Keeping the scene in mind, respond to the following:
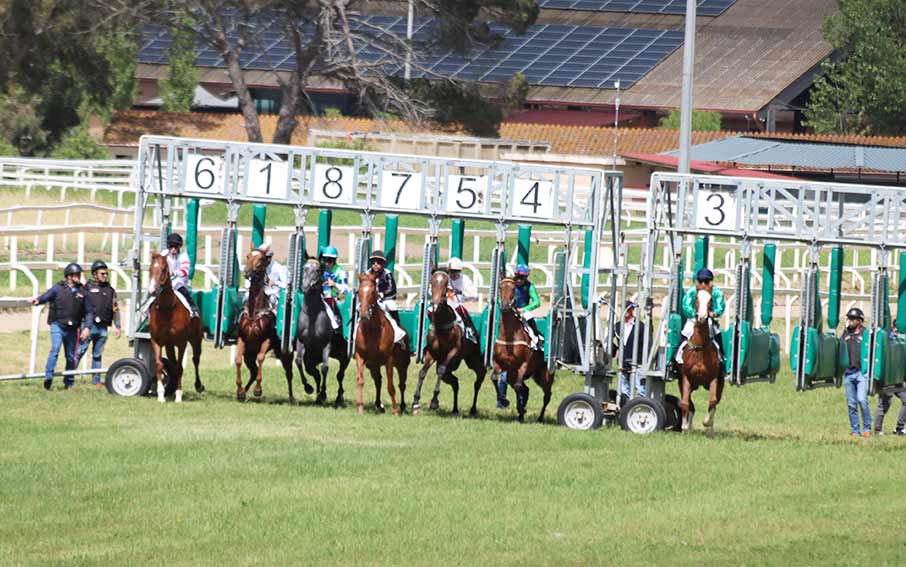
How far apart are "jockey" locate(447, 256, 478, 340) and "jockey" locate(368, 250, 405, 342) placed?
57 centimetres

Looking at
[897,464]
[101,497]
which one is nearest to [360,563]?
[101,497]

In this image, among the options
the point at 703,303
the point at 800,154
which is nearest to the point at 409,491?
the point at 703,303

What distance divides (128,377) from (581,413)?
180 inches

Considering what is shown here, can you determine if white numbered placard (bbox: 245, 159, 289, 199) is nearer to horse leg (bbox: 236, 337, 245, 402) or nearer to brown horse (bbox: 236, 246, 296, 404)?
brown horse (bbox: 236, 246, 296, 404)

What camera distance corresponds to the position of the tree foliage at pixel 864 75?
58.6m

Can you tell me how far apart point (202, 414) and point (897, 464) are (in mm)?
6219

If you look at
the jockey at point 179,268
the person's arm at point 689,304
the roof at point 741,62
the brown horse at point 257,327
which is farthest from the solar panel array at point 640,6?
the person's arm at point 689,304

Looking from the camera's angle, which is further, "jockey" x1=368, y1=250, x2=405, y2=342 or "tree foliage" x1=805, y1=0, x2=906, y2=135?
"tree foliage" x1=805, y1=0, x2=906, y2=135

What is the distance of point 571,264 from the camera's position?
59.6ft

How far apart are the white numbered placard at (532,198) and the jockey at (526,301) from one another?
534 millimetres

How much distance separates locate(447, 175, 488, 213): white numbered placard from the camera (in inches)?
702

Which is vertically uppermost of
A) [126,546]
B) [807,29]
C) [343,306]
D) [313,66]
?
[807,29]

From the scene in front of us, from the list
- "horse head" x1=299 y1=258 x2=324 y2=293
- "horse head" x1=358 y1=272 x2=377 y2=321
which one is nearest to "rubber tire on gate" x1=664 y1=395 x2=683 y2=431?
"horse head" x1=358 y1=272 x2=377 y2=321

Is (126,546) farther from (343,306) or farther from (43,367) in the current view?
(43,367)
